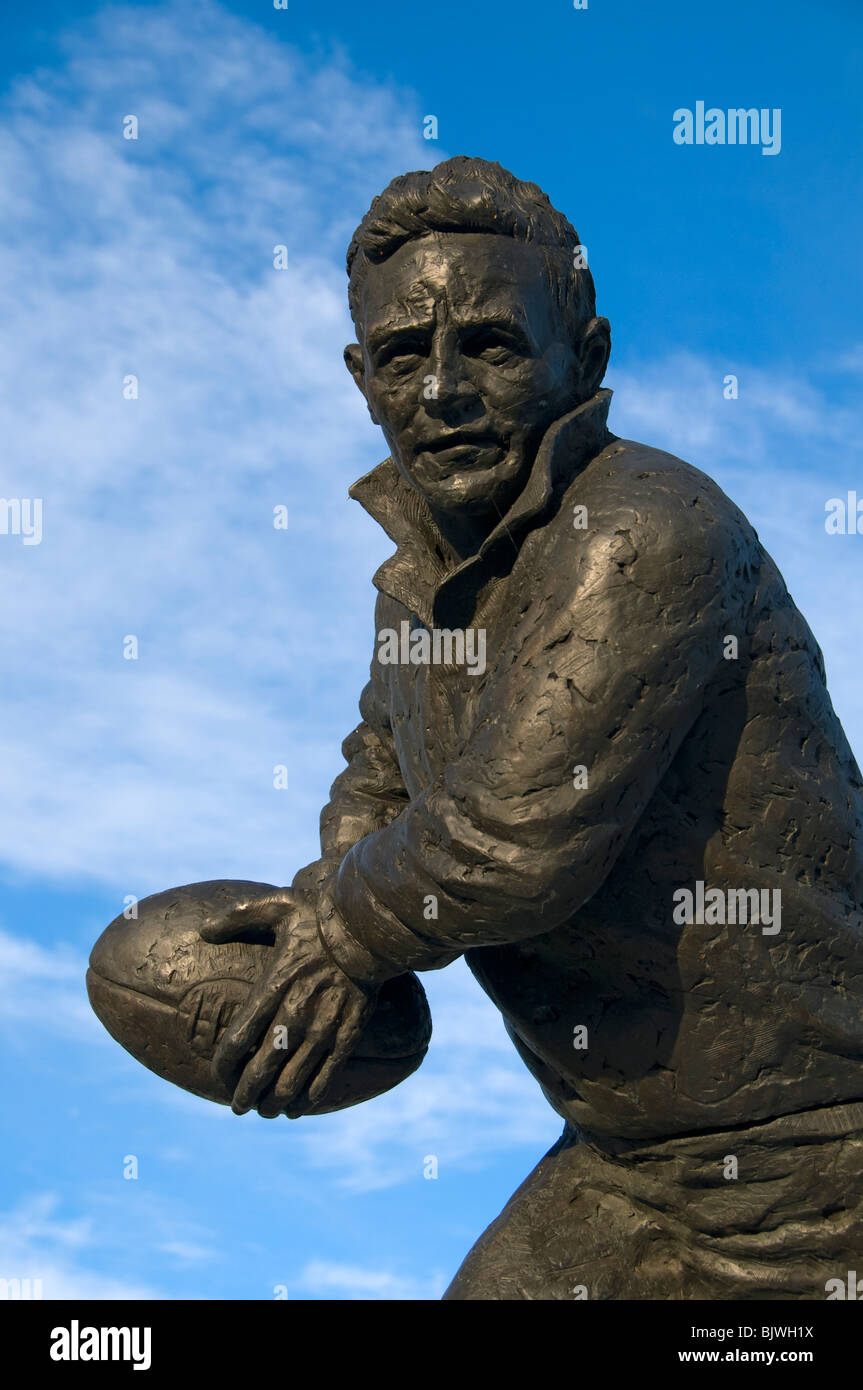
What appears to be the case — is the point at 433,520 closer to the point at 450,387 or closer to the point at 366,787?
the point at 450,387

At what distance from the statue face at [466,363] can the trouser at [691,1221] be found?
182 cm

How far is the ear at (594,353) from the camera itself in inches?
190

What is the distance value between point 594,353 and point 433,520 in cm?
62

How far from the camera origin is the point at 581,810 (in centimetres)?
415

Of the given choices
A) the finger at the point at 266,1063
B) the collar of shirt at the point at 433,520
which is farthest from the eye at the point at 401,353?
the finger at the point at 266,1063

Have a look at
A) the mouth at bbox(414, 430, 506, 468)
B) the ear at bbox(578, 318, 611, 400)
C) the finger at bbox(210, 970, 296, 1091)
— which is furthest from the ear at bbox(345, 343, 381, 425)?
the finger at bbox(210, 970, 296, 1091)

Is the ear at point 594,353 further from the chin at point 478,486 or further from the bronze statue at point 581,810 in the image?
the chin at point 478,486

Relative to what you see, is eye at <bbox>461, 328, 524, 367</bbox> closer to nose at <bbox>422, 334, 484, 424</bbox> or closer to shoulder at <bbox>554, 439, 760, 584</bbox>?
nose at <bbox>422, 334, 484, 424</bbox>

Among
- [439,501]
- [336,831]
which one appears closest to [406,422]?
[439,501]

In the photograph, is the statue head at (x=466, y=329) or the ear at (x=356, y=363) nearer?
the statue head at (x=466, y=329)

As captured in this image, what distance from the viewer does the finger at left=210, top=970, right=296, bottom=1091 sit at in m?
4.62

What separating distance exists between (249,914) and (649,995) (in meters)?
1.07

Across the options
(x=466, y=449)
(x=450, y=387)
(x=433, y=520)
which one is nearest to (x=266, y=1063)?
(x=433, y=520)

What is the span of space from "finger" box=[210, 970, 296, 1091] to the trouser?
1.03 m
